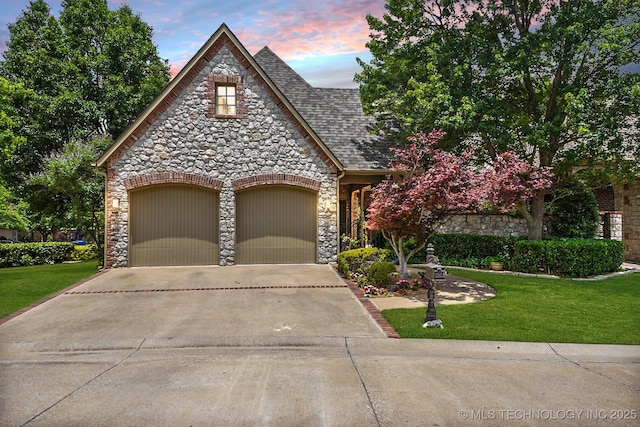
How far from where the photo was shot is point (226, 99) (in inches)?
571

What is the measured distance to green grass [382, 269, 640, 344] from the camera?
700 cm

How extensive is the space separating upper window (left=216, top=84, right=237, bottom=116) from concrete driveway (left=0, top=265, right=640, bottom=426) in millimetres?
7753

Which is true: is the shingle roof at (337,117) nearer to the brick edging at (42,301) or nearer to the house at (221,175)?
the house at (221,175)

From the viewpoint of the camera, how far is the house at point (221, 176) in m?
13.8

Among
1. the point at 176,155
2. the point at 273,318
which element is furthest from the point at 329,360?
the point at 176,155

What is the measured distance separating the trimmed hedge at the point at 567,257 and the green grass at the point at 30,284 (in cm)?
1452

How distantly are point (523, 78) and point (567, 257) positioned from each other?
618cm

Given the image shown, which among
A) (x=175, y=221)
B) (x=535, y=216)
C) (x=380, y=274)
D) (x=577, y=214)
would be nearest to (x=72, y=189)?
(x=175, y=221)

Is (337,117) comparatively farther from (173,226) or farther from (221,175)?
(173,226)

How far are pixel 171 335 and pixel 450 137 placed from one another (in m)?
11.9

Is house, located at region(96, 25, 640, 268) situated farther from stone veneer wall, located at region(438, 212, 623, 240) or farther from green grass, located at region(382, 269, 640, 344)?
green grass, located at region(382, 269, 640, 344)

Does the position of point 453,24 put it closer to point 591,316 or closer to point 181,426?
point 591,316

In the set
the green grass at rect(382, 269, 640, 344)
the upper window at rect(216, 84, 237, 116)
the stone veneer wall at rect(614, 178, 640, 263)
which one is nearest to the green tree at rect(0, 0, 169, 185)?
the upper window at rect(216, 84, 237, 116)

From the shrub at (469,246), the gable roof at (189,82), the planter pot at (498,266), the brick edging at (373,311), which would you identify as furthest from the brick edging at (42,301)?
the planter pot at (498,266)
